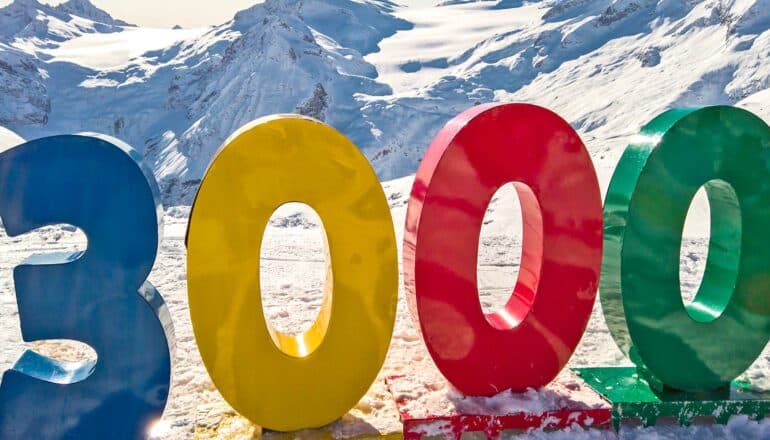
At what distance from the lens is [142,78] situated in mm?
37344

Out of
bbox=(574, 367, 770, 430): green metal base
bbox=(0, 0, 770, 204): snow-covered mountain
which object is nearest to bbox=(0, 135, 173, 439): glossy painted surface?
bbox=(574, 367, 770, 430): green metal base

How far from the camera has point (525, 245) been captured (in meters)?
4.17

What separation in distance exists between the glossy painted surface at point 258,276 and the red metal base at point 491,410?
366 mm

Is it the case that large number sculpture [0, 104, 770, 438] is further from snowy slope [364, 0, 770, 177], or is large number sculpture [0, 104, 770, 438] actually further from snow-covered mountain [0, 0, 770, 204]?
snow-covered mountain [0, 0, 770, 204]

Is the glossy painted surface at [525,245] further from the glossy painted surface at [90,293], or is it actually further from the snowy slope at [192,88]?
the snowy slope at [192,88]

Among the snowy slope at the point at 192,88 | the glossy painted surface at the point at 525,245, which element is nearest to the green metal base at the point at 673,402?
the glossy painted surface at the point at 525,245

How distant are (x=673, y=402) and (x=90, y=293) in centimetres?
341

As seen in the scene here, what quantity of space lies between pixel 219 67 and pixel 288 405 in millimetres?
33938

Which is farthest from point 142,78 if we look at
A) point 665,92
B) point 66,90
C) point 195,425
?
point 195,425

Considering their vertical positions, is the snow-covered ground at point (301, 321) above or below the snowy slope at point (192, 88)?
below

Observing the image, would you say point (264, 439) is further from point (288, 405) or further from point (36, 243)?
point (36, 243)

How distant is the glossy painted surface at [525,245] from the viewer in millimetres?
3688

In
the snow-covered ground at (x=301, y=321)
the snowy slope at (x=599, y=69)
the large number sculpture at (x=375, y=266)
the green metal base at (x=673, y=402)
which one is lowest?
the snow-covered ground at (x=301, y=321)

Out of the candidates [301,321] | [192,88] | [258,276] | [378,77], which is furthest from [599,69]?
[258,276]
